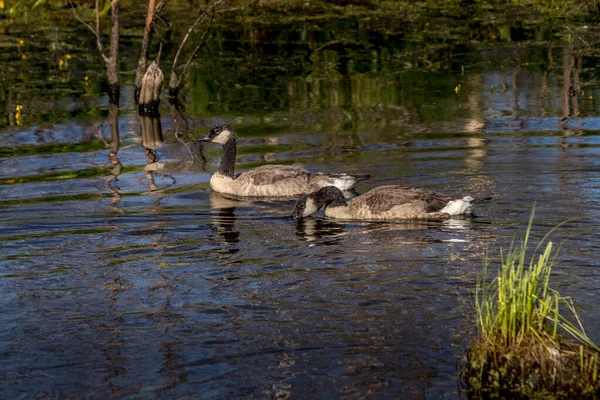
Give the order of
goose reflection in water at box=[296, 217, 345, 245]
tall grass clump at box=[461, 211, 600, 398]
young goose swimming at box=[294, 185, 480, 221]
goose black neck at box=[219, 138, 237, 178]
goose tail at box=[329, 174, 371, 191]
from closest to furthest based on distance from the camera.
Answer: tall grass clump at box=[461, 211, 600, 398] → goose reflection in water at box=[296, 217, 345, 245] → young goose swimming at box=[294, 185, 480, 221] → goose tail at box=[329, 174, 371, 191] → goose black neck at box=[219, 138, 237, 178]

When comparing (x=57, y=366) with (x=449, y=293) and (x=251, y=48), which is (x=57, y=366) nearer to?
(x=449, y=293)

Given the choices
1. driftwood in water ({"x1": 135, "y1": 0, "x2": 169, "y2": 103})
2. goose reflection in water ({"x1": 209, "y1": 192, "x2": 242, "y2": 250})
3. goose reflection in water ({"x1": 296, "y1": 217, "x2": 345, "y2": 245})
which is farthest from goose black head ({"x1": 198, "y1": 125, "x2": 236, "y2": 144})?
driftwood in water ({"x1": 135, "y1": 0, "x2": 169, "y2": 103})

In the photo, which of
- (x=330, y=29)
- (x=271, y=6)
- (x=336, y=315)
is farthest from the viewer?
(x=271, y=6)

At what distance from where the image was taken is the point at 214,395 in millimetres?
6840

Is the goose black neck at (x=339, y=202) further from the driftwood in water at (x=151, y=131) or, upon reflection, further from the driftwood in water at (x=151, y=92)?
the driftwood in water at (x=151, y=92)

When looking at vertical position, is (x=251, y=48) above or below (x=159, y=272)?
above

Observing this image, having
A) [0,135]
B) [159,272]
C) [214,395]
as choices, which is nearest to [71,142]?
[0,135]

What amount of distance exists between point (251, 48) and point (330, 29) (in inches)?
103

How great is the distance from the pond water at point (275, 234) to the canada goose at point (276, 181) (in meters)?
0.29

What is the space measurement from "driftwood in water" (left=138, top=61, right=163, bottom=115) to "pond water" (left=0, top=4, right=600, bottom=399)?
368 millimetres

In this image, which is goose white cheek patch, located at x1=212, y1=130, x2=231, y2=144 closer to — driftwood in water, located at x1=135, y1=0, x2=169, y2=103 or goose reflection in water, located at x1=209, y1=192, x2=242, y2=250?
goose reflection in water, located at x1=209, y1=192, x2=242, y2=250

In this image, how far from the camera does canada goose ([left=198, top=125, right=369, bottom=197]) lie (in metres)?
13.3

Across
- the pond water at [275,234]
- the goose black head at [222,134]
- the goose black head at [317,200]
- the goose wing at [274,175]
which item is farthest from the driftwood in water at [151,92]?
the goose black head at [317,200]

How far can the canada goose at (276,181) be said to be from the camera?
43.7ft
